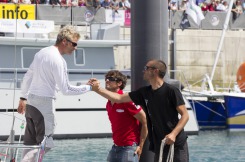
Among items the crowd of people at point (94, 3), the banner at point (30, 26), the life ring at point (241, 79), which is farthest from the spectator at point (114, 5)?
the banner at point (30, 26)

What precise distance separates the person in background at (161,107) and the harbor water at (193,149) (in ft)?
32.5

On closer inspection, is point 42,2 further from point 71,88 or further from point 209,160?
point 71,88

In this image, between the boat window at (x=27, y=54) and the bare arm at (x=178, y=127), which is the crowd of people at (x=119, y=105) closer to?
the bare arm at (x=178, y=127)

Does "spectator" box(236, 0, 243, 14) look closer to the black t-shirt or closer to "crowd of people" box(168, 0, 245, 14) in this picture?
"crowd of people" box(168, 0, 245, 14)

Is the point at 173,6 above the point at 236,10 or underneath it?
above

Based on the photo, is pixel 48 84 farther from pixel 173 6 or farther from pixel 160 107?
pixel 173 6

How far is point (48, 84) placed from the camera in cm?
714

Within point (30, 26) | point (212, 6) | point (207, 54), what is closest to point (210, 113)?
point (207, 54)

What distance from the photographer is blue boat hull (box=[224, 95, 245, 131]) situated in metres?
26.8

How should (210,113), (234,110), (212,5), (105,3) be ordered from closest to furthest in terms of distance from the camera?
(234,110) → (210,113) → (105,3) → (212,5)

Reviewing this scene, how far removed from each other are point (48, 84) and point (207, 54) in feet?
94.7

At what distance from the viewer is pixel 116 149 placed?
24.3 ft

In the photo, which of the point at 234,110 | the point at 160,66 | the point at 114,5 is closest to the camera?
the point at 160,66

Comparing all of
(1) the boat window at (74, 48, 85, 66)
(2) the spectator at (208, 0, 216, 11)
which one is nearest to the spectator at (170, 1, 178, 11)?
(2) the spectator at (208, 0, 216, 11)
